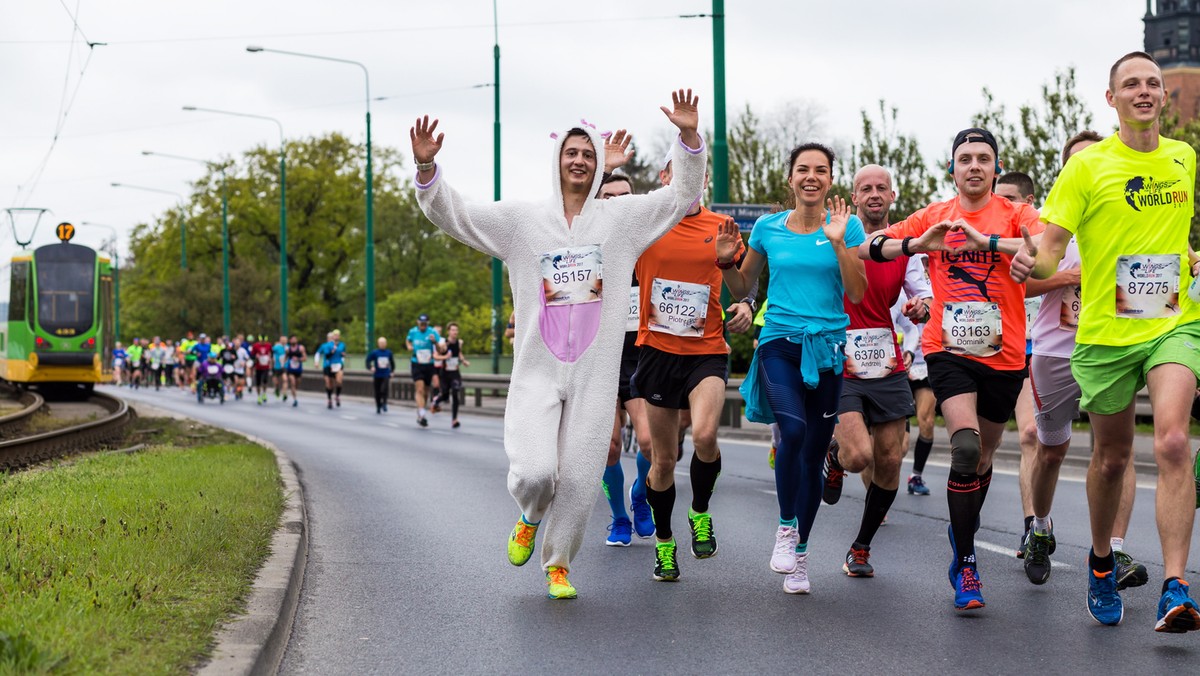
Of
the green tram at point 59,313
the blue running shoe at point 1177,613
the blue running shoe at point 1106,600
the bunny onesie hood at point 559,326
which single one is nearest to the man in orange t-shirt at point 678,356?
the bunny onesie hood at point 559,326

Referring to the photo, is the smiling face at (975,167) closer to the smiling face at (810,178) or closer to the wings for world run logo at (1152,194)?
the smiling face at (810,178)

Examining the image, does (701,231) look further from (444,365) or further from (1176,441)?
(444,365)

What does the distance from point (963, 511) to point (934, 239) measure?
1.18m

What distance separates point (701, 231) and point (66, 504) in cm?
407

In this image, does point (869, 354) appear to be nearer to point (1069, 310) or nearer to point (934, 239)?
point (1069, 310)

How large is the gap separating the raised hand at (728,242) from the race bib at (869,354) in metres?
0.85

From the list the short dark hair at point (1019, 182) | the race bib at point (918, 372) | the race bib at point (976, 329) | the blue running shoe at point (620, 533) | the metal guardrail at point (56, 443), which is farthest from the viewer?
the metal guardrail at point (56, 443)

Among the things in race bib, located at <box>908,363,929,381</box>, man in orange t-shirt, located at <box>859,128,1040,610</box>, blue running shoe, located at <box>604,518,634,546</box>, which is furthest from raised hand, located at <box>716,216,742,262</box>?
race bib, located at <box>908,363,929,381</box>

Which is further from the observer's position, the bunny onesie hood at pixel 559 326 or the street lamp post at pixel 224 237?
the street lamp post at pixel 224 237

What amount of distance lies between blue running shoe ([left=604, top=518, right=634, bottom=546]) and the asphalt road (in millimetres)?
84

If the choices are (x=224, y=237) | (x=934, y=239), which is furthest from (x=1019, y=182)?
(x=224, y=237)

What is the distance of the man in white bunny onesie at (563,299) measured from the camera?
23.1 feet

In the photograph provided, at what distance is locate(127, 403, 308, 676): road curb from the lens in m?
5.19

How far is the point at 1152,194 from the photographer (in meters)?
6.24
